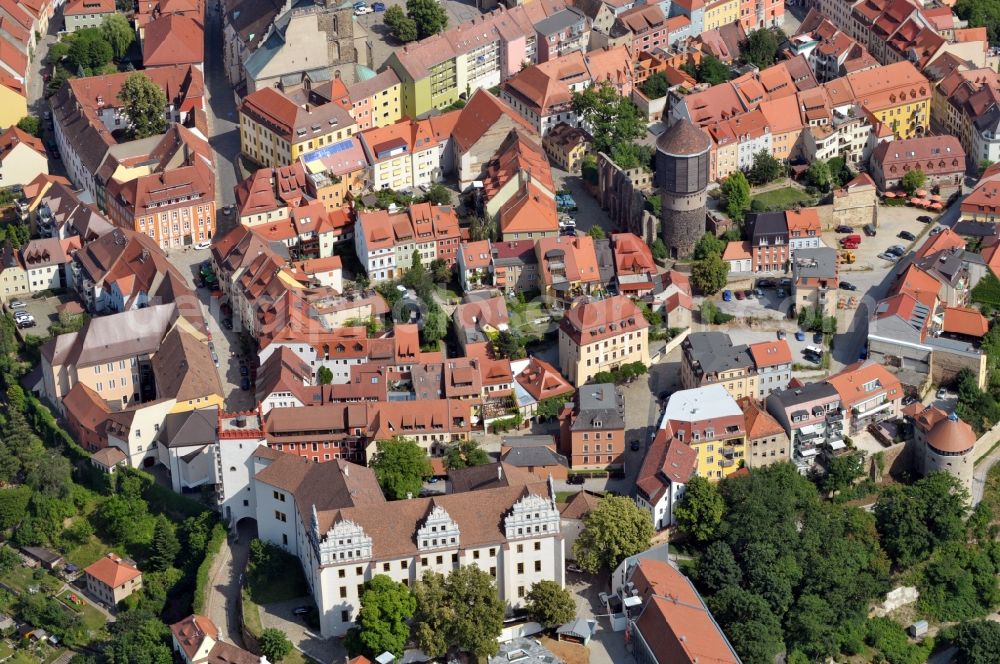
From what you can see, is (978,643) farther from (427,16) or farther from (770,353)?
(427,16)

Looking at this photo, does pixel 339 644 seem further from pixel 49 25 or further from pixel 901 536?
pixel 49 25

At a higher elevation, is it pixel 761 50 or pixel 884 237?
pixel 761 50

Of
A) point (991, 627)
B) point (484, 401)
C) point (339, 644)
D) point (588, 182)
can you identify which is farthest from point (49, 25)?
point (991, 627)

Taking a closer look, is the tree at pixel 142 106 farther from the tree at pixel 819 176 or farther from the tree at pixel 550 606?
the tree at pixel 550 606

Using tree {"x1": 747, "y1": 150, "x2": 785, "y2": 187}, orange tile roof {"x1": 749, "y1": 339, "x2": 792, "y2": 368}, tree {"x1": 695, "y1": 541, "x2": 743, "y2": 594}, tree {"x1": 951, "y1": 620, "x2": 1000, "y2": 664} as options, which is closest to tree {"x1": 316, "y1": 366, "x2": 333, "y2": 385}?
orange tile roof {"x1": 749, "y1": 339, "x2": 792, "y2": 368}

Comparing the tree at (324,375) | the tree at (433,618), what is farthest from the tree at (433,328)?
the tree at (433,618)

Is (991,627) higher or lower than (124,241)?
lower

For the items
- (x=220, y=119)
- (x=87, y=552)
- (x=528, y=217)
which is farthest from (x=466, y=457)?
(x=220, y=119)

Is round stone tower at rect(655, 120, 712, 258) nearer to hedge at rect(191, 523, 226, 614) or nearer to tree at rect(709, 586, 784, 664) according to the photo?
tree at rect(709, 586, 784, 664)
